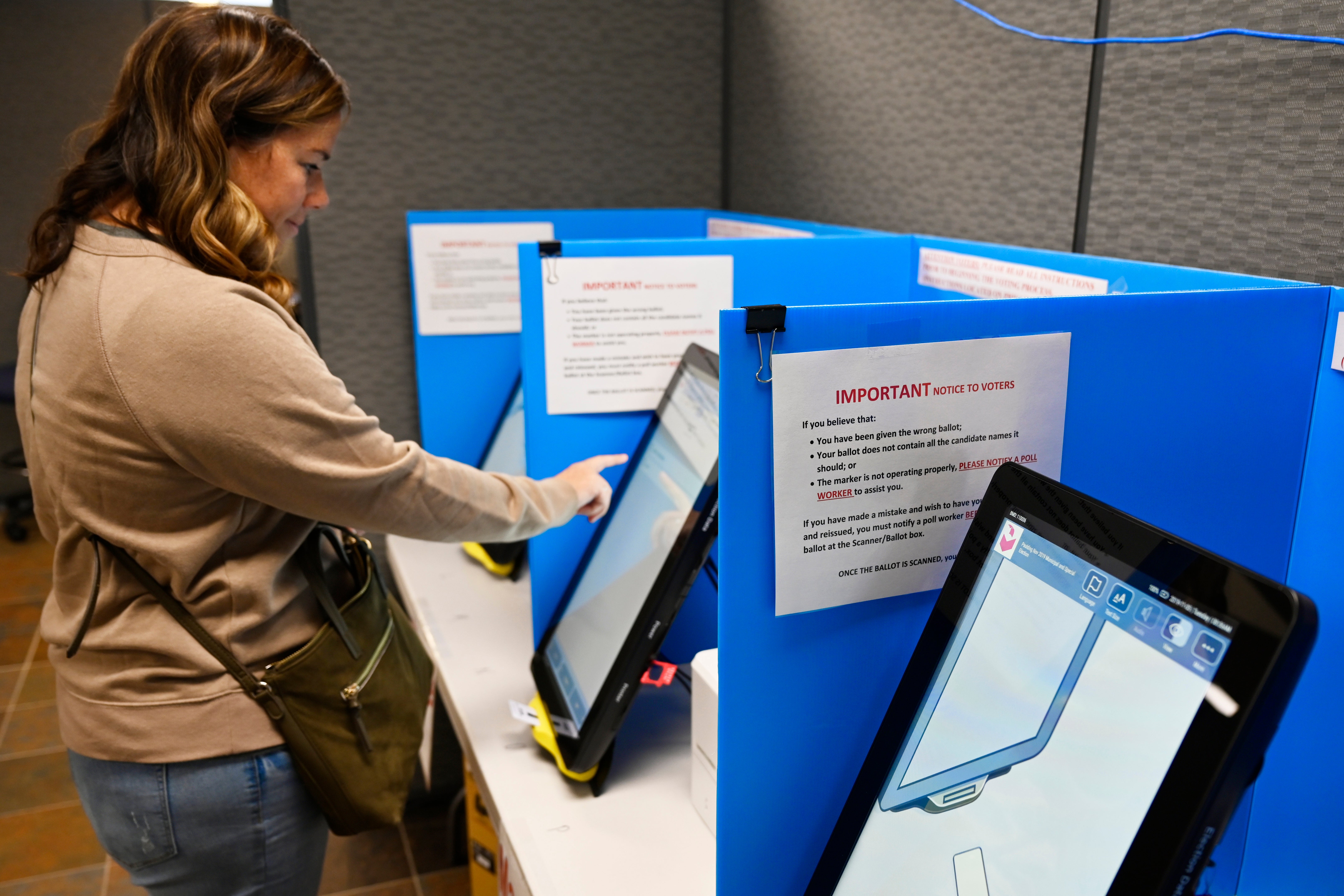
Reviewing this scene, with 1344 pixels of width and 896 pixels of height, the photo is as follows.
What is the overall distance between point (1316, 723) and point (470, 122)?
5.47 feet

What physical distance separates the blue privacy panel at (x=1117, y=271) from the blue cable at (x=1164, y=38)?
22 cm

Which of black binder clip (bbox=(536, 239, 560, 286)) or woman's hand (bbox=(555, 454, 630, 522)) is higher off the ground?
black binder clip (bbox=(536, 239, 560, 286))

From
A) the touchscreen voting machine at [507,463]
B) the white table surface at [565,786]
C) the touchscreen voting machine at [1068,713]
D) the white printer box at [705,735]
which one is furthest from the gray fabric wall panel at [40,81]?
the touchscreen voting machine at [1068,713]

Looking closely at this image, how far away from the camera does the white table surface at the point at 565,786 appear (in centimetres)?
90

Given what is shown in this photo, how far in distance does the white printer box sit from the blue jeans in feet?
1.45

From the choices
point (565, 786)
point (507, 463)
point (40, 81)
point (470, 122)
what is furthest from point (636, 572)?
point (40, 81)

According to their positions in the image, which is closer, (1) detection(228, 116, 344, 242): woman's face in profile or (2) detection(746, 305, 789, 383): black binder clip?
(2) detection(746, 305, 789, 383): black binder clip

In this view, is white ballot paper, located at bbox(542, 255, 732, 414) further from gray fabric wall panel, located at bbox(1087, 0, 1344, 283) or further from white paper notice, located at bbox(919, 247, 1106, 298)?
gray fabric wall panel, located at bbox(1087, 0, 1344, 283)

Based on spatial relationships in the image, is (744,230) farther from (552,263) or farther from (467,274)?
(552,263)

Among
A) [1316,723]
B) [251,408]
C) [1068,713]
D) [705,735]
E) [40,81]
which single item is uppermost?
[40,81]

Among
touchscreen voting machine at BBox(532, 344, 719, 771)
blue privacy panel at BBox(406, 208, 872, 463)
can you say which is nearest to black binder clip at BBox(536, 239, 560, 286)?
touchscreen voting machine at BBox(532, 344, 719, 771)

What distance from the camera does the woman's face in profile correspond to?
0.95 m

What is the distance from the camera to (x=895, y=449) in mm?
629

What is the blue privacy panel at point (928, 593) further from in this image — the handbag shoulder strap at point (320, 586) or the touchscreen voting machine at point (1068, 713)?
the handbag shoulder strap at point (320, 586)
